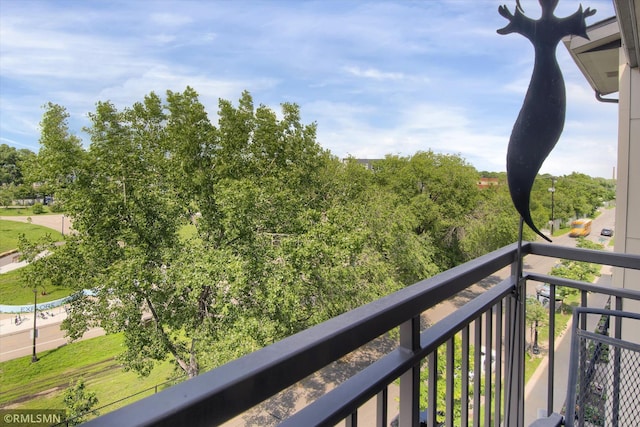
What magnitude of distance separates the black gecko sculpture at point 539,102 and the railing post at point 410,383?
18.2 inches

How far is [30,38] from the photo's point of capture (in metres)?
6.87

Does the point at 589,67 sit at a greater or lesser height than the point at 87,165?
greater

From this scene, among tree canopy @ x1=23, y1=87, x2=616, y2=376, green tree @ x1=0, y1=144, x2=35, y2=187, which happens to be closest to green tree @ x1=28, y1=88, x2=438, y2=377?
tree canopy @ x1=23, y1=87, x2=616, y2=376

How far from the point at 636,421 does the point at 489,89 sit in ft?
4.88

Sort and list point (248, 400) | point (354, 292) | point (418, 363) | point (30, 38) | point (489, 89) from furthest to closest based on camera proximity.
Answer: point (354, 292)
point (30, 38)
point (489, 89)
point (418, 363)
point (248, 400)

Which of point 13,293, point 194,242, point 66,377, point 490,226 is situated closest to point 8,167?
point 66,377

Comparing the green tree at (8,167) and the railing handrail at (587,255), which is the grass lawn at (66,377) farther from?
the railing handrail at (587,255)

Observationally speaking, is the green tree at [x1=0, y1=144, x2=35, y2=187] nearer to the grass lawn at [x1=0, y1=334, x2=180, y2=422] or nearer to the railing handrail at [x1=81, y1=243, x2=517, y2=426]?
the grass lawn at [x1=0, y1=334, x2=180, y2=422]

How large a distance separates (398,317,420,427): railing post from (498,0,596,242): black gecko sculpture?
0.46 m

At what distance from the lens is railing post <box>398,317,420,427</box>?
70cm

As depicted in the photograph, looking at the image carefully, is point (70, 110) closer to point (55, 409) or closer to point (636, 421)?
point (55, 409)

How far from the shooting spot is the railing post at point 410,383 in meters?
0.70

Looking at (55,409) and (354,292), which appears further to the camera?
(55,409)

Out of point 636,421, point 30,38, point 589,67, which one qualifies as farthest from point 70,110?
point 636,421
